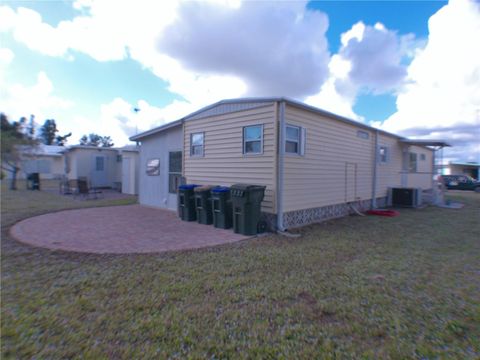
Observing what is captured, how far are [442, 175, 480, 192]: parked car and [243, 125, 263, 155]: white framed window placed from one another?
23.8m

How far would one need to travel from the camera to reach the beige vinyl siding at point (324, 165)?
7.13 meters

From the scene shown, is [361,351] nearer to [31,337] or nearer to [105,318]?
[105,318]

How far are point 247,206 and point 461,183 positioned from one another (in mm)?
26615

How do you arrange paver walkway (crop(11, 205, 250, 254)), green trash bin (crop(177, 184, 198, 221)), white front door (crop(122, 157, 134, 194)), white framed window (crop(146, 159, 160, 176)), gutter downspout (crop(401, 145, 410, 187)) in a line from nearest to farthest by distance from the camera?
paver walkway (crop(11, 205, 250, 254)) < green trash bin (crop(177, 184, 198, 221)) < white framed window (crop(146, 159, 160, 176)) < gutter downspout (crop(401, 145, 410, 187)) < white front door (crop(122, 157, 134, 194))

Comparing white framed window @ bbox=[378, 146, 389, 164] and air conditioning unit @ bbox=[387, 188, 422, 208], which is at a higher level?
white framed window @ bbox=[378, 146, 389, 164]

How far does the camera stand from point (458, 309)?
306 cm

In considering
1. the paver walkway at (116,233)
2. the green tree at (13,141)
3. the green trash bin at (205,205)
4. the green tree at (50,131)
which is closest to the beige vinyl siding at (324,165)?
the green trash bin at (205,205)

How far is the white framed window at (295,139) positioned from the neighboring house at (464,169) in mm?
37309

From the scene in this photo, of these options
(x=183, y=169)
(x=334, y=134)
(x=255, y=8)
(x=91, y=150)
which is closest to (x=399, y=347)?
(x=334, y=134)

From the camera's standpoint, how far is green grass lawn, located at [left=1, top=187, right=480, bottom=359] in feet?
7.64

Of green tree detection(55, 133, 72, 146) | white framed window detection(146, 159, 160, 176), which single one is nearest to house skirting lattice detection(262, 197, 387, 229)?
white framed window detection(146, 159, 160, 176)

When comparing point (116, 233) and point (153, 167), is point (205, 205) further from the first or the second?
point (153, 167)

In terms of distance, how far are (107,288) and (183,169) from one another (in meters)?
6.13

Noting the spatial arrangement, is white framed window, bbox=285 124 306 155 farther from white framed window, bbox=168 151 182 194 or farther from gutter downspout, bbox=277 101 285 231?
white framed window, bbox=168 151 182 194
